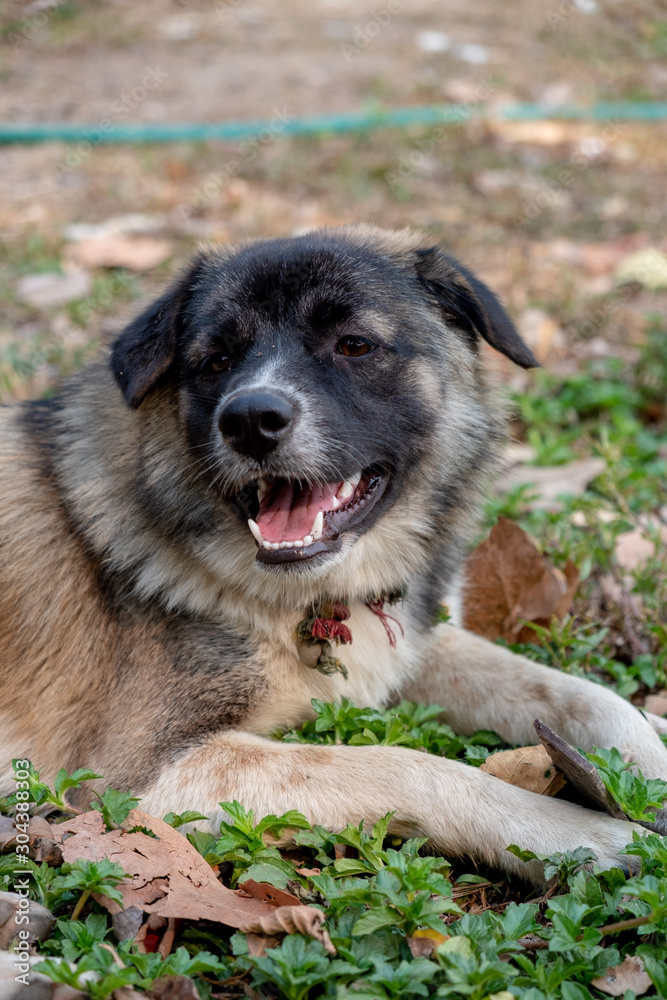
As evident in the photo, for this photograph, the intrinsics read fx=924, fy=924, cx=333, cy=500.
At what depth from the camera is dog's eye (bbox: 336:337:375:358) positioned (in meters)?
3.04

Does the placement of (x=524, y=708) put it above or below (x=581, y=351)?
below

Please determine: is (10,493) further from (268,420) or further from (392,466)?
(392,466)

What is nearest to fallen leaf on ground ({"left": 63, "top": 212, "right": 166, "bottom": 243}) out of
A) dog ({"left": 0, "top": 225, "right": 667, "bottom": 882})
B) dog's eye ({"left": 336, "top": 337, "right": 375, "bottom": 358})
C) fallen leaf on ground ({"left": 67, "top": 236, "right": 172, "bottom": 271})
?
fallen leaf on ground ({"left": 67, "top": 236, "right": 172, "bottom": 271})

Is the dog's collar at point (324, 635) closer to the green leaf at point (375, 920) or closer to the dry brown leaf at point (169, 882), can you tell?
the dry brown leaf at point (169, 882)

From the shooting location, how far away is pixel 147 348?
3.04 m

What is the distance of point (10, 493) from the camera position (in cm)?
330

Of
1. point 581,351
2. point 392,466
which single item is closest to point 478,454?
point 392,466

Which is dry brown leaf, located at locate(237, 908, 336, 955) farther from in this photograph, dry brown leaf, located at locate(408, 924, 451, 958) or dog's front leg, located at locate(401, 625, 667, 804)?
dog's front leg, located at locate(401, 625, 667, 804)

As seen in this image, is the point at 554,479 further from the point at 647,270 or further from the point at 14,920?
the point at 14,920

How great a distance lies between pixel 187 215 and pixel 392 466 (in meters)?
5.35

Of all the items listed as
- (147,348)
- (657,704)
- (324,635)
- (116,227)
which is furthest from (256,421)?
(116,227)

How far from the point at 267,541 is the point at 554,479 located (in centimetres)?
234

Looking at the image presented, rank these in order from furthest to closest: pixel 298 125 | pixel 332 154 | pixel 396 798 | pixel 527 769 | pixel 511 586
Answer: pixel 298 125
pixel 332 154
pixel 511 586
pixel 527 769
pixel 396 798

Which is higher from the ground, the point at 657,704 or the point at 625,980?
the point at 625,980
